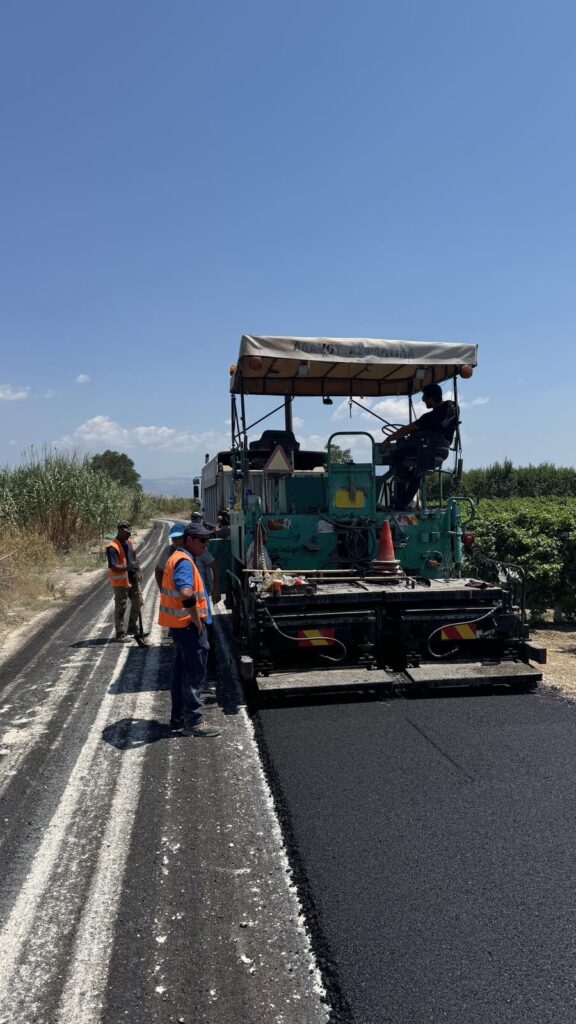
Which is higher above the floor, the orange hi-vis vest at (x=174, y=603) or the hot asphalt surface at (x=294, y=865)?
the orange hi-vis vest at (x=174, y=603)

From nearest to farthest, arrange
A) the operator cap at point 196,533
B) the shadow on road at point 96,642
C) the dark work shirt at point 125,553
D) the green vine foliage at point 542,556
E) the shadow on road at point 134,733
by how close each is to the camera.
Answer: the shadow on road at point 134,733 < the operator cap at point 196,533 < the shadow on road at point 96,642 < the dark work shirt at point 125,553 < the green vine foliage at point 542,556

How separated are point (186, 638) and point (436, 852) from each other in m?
2.45

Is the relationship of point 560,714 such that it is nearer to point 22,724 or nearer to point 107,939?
point 107,939

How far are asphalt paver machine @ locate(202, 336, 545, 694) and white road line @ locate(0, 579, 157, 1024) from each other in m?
1.66

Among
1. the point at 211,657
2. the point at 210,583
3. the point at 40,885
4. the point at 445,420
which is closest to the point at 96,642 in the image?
the point at 210,583

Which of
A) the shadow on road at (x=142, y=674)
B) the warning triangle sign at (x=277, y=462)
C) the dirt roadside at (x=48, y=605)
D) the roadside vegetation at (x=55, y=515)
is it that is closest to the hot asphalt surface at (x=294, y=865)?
A: the shadow on road at (x=142, y=674)

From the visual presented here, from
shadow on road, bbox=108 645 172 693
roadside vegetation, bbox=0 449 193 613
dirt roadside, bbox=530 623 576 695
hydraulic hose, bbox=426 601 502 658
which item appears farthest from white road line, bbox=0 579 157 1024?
Answer: roadside vegetation, bbox=0 449 193 613

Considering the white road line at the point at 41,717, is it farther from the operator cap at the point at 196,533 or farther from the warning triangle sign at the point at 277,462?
the warning triangle sign at the point at 277,462

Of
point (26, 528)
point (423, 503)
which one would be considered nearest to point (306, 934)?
point (423, 503)

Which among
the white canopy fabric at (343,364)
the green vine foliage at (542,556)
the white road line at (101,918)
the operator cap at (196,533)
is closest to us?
the white road line at (101,918)

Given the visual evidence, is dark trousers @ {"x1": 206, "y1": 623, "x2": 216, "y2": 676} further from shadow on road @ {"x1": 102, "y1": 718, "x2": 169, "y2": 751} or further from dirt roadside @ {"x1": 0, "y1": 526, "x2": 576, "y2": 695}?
dirt roadside @ {"x1": 0, "y1": 526, "x2": 576, "y2": 695}

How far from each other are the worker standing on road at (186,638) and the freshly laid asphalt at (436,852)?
592 mm

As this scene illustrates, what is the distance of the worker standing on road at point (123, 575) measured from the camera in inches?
335

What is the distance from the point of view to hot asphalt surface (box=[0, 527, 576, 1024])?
2.49 m
